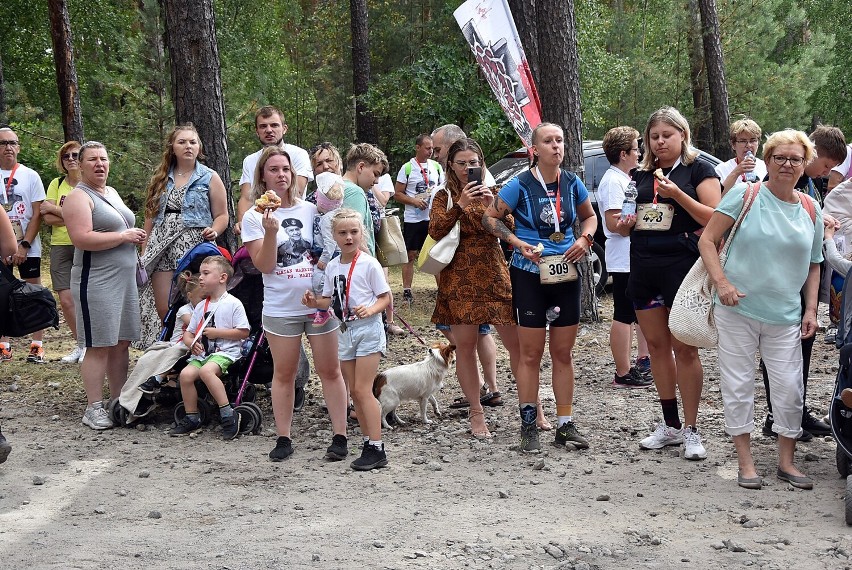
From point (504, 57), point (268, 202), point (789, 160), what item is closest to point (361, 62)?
point (504, 57)

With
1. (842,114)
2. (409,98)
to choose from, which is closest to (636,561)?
(409,98)

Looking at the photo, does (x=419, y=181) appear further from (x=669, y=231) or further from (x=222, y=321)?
(x=669, y=231)

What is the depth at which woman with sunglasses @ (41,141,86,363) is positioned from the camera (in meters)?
9.15

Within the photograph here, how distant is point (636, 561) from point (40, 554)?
270 cm

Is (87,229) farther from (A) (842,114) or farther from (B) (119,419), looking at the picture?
(A) (842,114)

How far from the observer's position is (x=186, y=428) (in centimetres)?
714

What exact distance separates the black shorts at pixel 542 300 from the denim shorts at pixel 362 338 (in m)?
0.87

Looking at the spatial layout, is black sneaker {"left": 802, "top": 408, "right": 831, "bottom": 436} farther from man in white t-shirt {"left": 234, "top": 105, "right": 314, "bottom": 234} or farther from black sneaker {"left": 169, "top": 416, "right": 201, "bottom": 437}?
black sneaker {"left": 169, "top": 416, "right": 201, "bottom": 437}

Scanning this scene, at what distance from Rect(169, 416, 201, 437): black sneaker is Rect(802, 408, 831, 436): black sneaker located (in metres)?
4.05

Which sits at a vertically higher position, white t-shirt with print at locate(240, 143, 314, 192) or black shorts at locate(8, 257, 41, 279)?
white t-shirt with print at locate(240, 143, 314, 192)

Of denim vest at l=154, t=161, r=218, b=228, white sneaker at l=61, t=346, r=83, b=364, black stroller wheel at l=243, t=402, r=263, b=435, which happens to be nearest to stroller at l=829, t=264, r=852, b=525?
black stroller wheel at l=243, t=402, r=263, b=435

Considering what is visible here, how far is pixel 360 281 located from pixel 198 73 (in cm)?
373

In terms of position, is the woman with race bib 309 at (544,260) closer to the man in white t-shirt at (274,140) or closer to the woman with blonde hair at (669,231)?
the woman with blonde hair at (669,231)

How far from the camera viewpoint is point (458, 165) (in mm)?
6543
